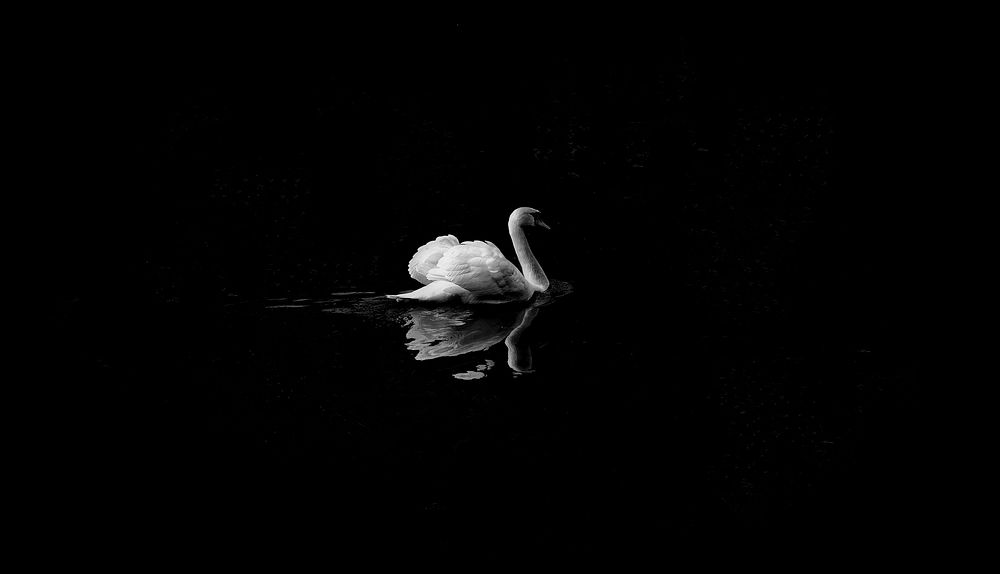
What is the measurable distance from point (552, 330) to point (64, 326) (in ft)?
11.1

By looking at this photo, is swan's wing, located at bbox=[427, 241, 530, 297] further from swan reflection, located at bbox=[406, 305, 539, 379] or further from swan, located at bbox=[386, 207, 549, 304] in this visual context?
swan reflection, located at bbox=[406, 305, 539, 379]

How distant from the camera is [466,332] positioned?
683 centimetres

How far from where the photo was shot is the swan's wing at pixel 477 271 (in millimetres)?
7172

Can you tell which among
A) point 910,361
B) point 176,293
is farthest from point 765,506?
point 176,293

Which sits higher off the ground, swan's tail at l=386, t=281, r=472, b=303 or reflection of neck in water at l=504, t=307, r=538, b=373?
swan's tail at l=386, t=281, r=472, b=303

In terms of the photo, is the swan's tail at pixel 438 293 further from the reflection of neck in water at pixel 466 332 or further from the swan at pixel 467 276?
the reflection of neck in water at pixel 466 332

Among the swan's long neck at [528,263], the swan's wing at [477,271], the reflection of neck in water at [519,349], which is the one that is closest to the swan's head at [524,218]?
the swan's long neck at [528,263]

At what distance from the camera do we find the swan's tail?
7152 millimetres

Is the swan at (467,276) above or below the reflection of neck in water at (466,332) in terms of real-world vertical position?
above

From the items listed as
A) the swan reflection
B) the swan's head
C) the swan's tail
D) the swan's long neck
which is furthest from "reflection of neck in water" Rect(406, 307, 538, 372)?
the swan's head

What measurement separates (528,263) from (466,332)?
4.44ft

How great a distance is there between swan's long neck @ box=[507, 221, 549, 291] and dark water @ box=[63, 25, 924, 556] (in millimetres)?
271

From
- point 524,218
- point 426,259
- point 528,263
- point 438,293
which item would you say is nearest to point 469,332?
point 438,293

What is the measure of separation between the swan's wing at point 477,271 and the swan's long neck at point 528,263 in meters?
0.48
